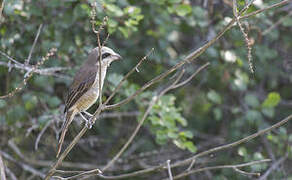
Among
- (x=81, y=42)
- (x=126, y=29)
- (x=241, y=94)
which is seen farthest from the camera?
(x=241, y=94)

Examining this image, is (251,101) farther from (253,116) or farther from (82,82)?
(82,82)

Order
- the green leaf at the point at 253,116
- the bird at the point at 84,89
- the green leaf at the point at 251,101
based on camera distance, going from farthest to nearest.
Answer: the green leaf at the point at 251,101 < the green leaf at the point at 253,116 < the bird at the point at 84,89

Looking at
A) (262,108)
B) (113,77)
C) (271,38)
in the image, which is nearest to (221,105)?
(262,108)

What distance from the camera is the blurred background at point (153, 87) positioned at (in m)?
5.23

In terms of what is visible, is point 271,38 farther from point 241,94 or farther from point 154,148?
point 154,148

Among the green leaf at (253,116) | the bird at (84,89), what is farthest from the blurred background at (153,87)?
the bird at (84,89)

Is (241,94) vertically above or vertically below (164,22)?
below

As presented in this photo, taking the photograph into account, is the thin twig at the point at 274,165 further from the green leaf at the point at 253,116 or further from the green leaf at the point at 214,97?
the green leaf at the point at 214,97

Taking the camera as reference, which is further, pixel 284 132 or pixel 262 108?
pixel 262 108

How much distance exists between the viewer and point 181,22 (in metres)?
6.39

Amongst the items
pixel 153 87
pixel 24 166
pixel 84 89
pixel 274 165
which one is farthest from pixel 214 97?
pixel 24 166

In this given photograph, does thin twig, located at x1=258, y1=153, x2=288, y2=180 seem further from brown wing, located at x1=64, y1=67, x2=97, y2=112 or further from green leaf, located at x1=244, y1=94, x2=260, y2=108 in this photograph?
brown wing, located at x1=64, y1=67, x2=97, y2=112

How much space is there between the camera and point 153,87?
6.29 metres

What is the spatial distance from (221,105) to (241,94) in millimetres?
334
